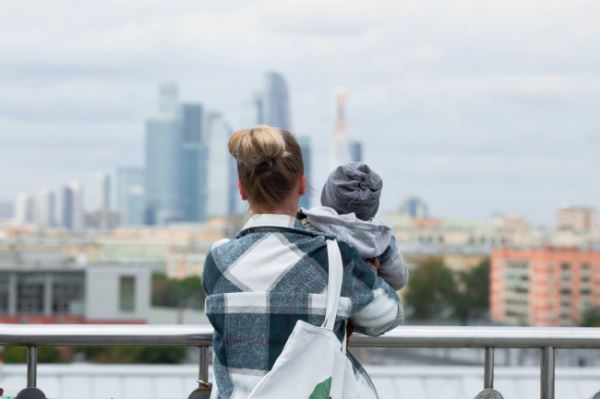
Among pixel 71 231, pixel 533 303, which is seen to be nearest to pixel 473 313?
pixel 533 303

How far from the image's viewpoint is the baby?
2207mm

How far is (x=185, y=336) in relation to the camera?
2533mm

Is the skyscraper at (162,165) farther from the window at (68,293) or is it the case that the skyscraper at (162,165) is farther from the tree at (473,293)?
the window at (68,293)

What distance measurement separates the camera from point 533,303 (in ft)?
389

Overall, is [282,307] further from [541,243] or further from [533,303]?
[541,243]

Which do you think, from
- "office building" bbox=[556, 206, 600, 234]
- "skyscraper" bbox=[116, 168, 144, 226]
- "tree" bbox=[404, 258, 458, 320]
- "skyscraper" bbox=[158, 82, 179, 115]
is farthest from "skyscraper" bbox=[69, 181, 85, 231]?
"tree" bbox=[404, 258, 458, 320]

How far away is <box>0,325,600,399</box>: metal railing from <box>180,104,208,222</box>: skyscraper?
17152 cm

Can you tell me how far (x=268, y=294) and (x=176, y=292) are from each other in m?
103

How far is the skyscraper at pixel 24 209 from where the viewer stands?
175375 millimetres

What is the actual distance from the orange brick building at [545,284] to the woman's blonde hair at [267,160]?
368 ft

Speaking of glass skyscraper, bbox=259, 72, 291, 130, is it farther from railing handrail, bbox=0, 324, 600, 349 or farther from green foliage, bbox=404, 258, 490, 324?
railing handrail, bbox=0, 324, 600, 349

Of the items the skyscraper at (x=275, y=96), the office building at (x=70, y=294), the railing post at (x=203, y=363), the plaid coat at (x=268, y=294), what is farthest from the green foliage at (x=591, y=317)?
the plaid coat at (x=268, y=294)

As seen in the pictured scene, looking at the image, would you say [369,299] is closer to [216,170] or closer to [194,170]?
[216,170]

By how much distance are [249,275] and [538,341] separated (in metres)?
0.91
